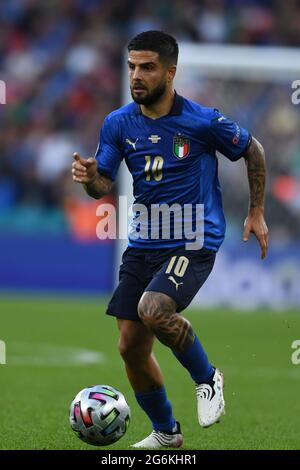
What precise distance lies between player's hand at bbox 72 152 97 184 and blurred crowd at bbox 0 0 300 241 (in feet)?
30.7

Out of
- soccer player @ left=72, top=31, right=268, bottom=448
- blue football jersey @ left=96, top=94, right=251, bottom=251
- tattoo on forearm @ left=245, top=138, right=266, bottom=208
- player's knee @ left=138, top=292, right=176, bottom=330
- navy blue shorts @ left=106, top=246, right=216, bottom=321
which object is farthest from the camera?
tattoo on forearm @ left=245, top=138, right=266, bottom=208

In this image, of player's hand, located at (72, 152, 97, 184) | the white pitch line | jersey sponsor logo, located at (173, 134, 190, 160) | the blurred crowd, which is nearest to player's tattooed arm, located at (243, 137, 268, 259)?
jersey sponsor logo, located at (173, 134, 190, 160)

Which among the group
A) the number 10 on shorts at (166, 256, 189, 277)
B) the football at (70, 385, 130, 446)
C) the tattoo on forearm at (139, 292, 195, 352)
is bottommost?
the football at (70, 385, 130, 446)

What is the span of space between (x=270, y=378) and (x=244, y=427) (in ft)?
8.83

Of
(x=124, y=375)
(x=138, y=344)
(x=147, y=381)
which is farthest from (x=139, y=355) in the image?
(x=124, y=375)

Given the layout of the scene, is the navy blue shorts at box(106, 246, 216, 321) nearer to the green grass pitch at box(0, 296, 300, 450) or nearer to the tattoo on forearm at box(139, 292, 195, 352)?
the tattoo on forearm at box(139, 292, 195, 352)

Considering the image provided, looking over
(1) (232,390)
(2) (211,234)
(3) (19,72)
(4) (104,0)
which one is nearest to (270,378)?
(1) (232,390)

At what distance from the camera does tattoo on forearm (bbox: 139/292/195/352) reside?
5.72m

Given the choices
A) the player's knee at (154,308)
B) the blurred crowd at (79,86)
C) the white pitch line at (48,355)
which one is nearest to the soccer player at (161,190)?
the player's knee at (154,308)

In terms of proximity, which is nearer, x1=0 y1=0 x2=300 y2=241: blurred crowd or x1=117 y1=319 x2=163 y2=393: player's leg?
x1=117 y1=319 x2=163 y2=393: player's leg

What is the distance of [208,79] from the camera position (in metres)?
15.2

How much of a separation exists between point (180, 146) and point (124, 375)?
12.3ft

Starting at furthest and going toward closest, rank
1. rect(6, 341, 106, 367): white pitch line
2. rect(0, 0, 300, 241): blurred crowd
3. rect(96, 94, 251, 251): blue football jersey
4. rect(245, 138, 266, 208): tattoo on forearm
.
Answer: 1. rect(0, 0, 300, 241): blurred crowd
2. rect(6, 341, 106, 367): white pitch line
3. rect(245, 138, 266, 208): tattoo on forearm
4. rect(96, 94, 251, 251): blue football jersey

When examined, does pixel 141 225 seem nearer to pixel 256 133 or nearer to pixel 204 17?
pixel 256 133
